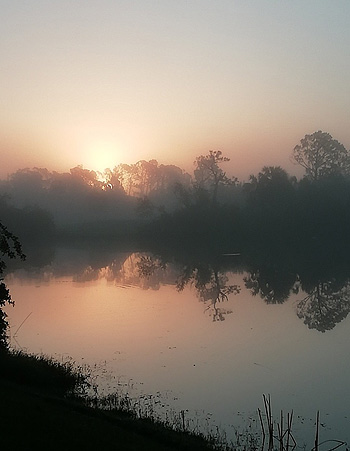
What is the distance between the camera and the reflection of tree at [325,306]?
2773cm

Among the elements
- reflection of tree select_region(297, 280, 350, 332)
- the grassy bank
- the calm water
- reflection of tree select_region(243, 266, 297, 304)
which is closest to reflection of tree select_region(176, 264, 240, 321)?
the calm water

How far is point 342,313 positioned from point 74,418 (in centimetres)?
2255

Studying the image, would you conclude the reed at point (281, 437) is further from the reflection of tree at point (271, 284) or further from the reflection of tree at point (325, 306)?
the reflection of tree at point (271, 284)

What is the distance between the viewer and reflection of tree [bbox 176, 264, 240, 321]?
32.8 m

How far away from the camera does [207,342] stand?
23.4m

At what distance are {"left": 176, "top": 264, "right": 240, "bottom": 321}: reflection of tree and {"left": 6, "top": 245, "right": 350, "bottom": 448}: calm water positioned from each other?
156 millimetres

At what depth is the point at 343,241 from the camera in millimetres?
91062

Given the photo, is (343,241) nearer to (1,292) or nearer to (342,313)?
(342,313)

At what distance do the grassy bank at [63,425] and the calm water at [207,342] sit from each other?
266cm

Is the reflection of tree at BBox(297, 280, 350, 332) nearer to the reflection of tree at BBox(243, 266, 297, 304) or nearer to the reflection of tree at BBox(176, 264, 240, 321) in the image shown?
the reflection of tree at BBox(243, 266, 297, 304)

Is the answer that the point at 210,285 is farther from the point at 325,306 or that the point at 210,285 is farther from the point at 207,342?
Result: the point at 207,342

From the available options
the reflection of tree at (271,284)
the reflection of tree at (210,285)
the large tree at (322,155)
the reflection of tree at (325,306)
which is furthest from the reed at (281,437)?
the large tree at (322,155)

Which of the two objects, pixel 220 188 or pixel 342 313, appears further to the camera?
pixel 220 188

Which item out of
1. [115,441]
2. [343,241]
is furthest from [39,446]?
[343,241]
